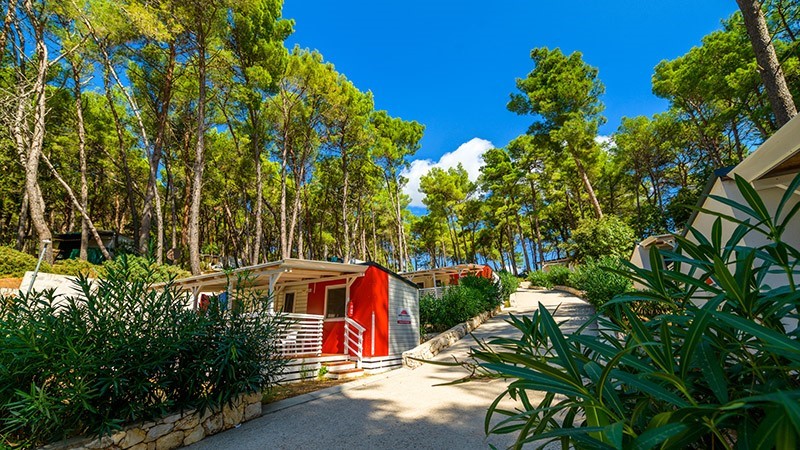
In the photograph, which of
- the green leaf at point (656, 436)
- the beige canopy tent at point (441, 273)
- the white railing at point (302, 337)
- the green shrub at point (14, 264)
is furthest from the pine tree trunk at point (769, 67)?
the green shrub at point (14, 264)

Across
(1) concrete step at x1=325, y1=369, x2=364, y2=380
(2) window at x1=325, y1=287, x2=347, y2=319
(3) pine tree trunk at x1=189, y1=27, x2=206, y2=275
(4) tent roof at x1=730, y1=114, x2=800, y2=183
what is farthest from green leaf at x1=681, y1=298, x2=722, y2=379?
(3) pine tree trunk at x1=189, y1=27, x2=206, y2=275

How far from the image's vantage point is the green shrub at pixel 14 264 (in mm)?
8805

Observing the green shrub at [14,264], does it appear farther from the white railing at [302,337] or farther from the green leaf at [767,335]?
the green leaf at [767,335]

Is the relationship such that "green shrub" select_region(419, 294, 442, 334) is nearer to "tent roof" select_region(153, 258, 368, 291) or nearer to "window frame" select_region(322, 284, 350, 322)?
"window frame" select_region(322, 284, 350, 322)

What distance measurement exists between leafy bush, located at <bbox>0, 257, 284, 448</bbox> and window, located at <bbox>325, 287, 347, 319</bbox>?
4490 mm

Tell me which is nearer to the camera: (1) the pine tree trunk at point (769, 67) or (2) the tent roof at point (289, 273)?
(1) the pine tree trunk at point (769, 67)

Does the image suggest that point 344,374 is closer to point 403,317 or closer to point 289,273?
point 403,317

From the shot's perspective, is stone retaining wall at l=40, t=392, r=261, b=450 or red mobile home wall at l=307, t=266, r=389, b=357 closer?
stone retaining wall at l=40, t=392, r=261, b=450

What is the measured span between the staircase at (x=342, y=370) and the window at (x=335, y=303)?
5.14 feet

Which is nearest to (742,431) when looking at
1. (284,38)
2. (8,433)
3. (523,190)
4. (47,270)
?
(8,433)

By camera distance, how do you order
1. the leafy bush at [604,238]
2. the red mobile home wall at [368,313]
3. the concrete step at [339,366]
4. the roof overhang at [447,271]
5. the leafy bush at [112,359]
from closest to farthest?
the leafy bush at [112,359] → the concrete step at [339,366] → the red mobile home wall at [368,313] → the leafy bush at [604,238] → the roof overhang at [447,271]

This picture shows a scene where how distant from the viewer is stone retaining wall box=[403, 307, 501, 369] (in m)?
7.67

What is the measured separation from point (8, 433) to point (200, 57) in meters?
12.4

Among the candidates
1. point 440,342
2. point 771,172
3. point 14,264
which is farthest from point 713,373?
point 14,264
